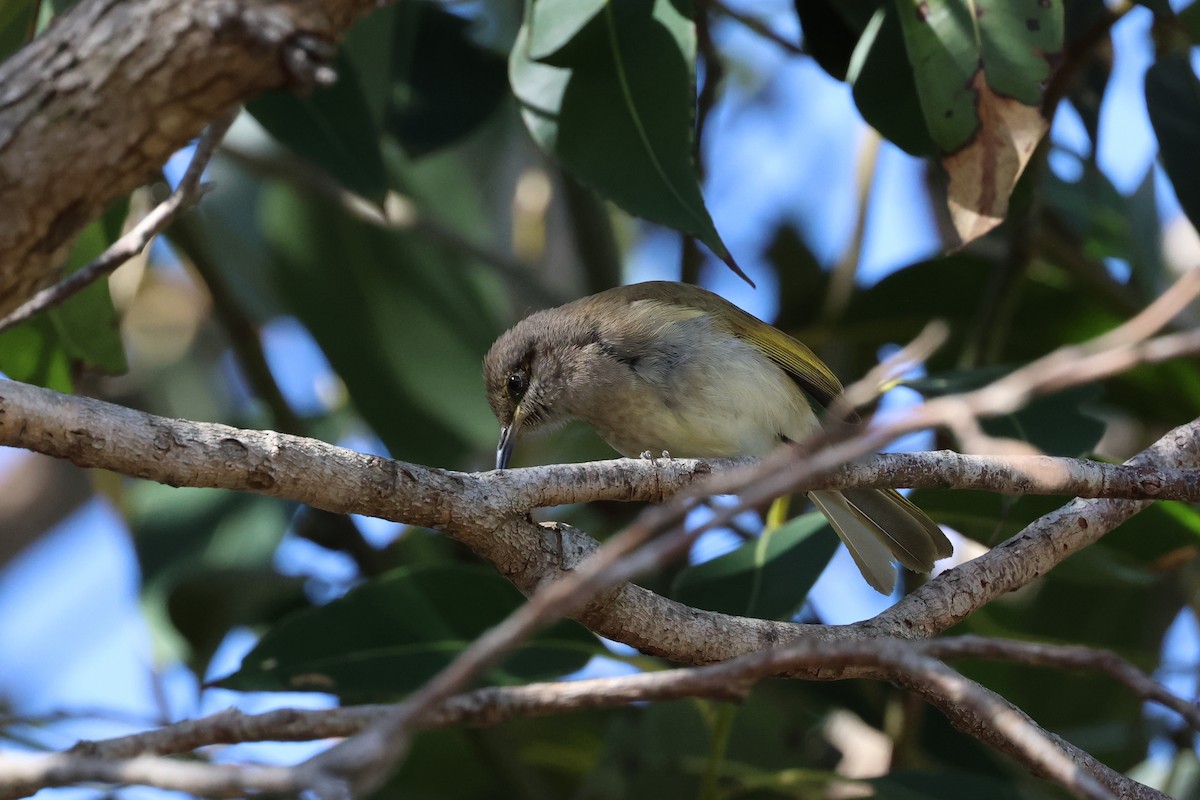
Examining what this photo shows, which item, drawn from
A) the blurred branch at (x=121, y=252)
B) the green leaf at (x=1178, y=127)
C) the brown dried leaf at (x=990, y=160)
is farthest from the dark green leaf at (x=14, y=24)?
the green leaf at (x=1178, y=127)

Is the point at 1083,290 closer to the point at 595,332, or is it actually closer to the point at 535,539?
the point at 595,332

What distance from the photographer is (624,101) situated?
114 inches

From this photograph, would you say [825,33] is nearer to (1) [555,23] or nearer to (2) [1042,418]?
(1) [555,23]

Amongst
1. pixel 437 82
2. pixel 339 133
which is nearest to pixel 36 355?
pixel 339 133

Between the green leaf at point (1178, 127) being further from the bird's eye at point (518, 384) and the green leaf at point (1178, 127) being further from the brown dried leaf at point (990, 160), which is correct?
the bird's eye at point (518, 384)

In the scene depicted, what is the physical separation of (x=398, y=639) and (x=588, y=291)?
6.78 feet

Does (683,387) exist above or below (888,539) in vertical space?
above

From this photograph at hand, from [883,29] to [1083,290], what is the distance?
1892 millimetres

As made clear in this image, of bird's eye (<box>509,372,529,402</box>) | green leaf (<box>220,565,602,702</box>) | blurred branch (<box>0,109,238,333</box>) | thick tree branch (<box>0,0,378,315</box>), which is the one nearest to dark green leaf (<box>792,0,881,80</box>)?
bird's eye (<box>509,372,529,402</box>)

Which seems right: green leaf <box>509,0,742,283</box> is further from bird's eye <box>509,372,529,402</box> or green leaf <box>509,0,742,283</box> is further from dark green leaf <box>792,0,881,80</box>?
bird's eye <box>509,372,529,402</box>

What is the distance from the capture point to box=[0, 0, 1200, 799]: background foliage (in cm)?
288

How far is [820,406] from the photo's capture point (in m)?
3.90

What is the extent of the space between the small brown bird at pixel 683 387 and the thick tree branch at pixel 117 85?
6.62ft

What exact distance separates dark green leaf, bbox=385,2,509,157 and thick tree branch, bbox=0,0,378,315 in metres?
2.47
